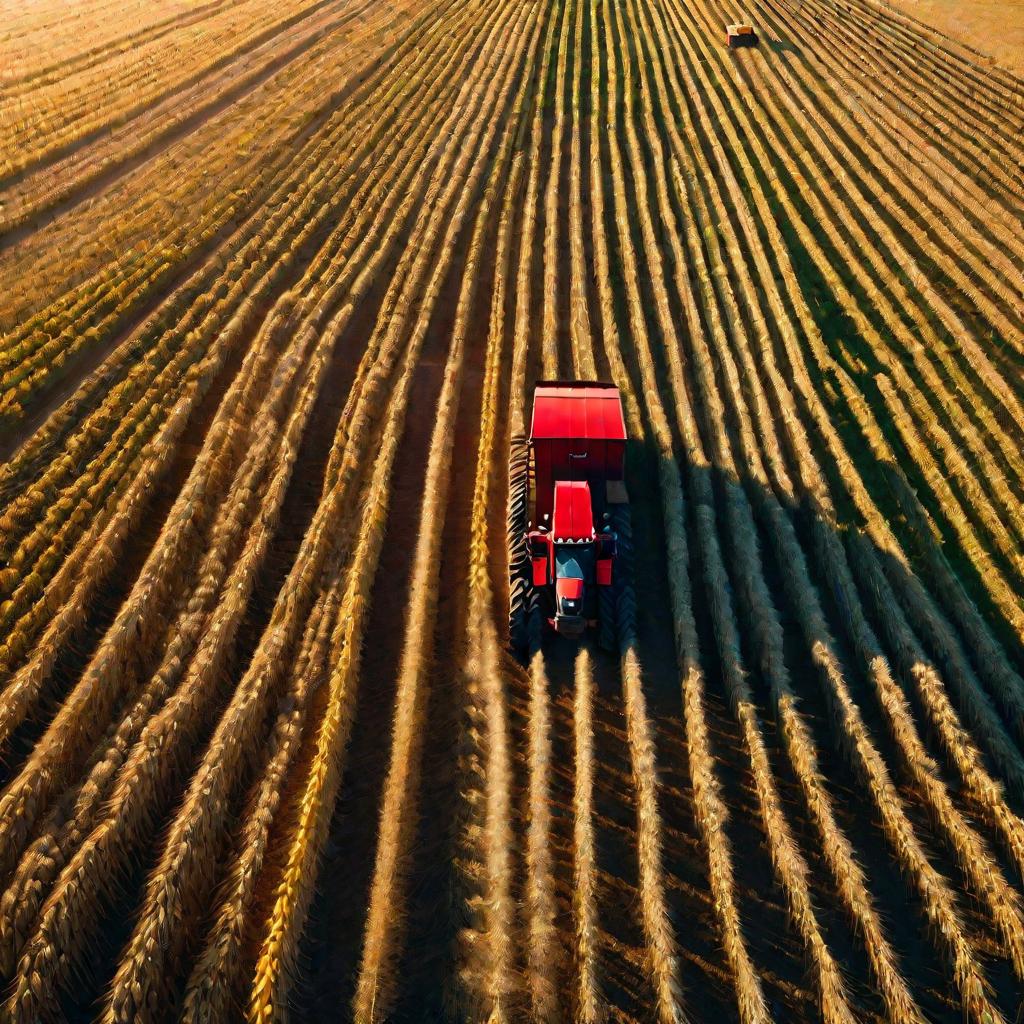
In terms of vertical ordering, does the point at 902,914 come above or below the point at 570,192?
below

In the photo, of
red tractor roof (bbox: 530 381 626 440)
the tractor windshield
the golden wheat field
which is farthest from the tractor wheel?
red tractor roof (bbox: 530 381 626 440)

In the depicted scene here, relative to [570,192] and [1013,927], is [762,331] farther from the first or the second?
[1013,927]

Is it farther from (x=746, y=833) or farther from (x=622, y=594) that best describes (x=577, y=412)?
(x=746, y=833)

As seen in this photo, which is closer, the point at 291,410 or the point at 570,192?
the point at 291,410

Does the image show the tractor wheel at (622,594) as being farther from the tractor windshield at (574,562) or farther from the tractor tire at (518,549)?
the tractor tire at (518,549)

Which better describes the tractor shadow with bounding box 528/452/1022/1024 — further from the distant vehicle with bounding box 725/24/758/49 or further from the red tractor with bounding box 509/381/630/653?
the distant vehicle with bounding box 725/24/758/49

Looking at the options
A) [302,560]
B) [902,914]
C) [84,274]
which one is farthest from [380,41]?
[902,914]
